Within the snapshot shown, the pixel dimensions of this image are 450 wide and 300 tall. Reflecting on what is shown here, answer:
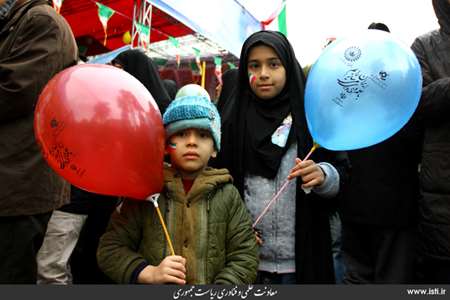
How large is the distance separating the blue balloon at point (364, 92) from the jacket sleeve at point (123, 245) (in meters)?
0.83

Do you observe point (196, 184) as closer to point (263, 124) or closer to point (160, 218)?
point (160, 218)

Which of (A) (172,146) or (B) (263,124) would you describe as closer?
(A) (172,146)

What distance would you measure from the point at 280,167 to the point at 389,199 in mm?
607

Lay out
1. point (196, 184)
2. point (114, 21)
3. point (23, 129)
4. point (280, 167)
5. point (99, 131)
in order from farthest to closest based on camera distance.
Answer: point (114, 21) < point (280, 167) < point (23, 129) < point (196, 184) < point (99, 131)

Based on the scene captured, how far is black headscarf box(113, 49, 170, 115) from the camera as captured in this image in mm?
2939

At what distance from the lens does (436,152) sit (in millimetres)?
1749

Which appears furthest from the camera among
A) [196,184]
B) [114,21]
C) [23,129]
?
[114,21]

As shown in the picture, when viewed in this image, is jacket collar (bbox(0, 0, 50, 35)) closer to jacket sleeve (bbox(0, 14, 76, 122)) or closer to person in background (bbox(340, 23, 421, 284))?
jacket sleeve (bbox(0, 14, 76, 122))

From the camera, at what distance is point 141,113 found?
1434 millimetres

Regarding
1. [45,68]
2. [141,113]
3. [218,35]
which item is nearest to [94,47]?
[218,35]

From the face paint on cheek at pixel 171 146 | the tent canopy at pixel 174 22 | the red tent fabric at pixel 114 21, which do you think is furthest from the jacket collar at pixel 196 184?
the red tent fabric at pixel 114 21

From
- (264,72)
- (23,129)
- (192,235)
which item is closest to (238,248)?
(192,235)

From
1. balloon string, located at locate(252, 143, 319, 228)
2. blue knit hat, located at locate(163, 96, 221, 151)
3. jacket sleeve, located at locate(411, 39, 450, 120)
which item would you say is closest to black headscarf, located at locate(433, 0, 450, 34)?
jacket sleeve, located at locate(411, 39, 450, 120)

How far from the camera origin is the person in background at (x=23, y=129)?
1.62 m
